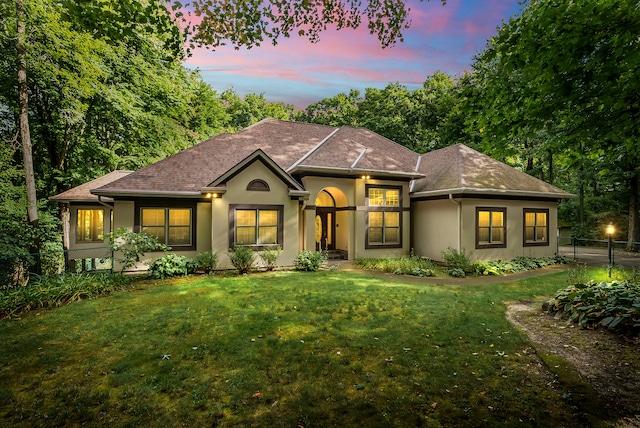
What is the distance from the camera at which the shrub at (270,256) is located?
1234cm

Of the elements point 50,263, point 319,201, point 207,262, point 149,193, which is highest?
point 149,193

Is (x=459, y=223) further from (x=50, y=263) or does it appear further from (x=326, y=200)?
(x=50, y=263)

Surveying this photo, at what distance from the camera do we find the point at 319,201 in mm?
16438

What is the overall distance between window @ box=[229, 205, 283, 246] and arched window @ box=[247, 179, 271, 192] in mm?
694

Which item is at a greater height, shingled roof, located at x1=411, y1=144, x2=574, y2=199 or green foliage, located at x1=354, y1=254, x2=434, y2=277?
shingled roof, located at x1=411, y1=144, x2=574, y2=199

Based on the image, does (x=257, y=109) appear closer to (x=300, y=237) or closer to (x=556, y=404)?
(x=300, y=237)

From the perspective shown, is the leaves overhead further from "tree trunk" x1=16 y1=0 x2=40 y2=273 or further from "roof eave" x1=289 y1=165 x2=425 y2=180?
"tree trunk" x1=16 y1=0 x2=40 y2=273

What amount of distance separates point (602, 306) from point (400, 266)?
7148 mm

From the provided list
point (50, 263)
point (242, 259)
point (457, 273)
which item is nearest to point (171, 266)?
point (242, 259)

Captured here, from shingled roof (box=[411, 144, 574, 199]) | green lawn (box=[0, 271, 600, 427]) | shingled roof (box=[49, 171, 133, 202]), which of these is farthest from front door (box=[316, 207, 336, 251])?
shingled roof (box=[49, 171, 133, 202])

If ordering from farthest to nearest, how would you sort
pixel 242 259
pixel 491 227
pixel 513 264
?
pixel 491 227 → pixel 513 264 → pixel 242 259

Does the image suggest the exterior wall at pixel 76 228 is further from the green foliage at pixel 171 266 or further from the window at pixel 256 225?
the window at pixel 256 225

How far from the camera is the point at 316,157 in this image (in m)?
14.5

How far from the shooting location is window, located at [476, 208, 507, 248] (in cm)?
1414
